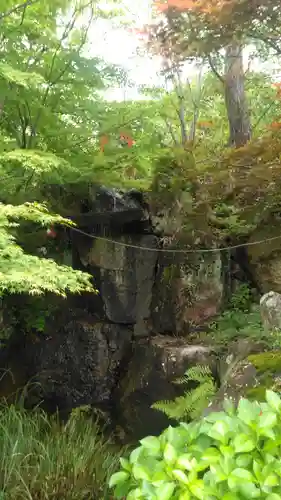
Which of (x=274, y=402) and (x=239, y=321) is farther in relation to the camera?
(x=239, y=321)

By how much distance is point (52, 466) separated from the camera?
370 cm

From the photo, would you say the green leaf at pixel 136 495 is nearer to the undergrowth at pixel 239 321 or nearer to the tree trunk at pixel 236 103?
the undergrowth at pixel 239 321

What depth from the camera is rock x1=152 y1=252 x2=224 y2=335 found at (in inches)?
296

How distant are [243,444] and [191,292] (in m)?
6.05

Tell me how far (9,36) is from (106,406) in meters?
5.79

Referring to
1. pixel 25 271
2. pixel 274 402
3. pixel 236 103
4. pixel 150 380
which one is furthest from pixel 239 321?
pixel 274 402

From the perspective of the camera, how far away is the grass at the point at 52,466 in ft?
11.2

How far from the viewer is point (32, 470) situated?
145 inches

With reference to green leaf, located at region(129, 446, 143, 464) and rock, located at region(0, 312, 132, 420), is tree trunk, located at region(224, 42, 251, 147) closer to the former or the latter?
rock, located at region(0, 312, 132, 420)

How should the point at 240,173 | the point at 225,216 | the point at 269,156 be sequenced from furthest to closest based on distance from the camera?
the point at 225,216
the point at 240,173
the point at 269,156

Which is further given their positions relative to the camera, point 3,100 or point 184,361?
point 184,361

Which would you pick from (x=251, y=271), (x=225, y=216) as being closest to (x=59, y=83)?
(x=225, y=216)

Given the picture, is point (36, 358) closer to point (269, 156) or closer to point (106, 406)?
point (106, 406)

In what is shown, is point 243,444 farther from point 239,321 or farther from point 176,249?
point 176,249
